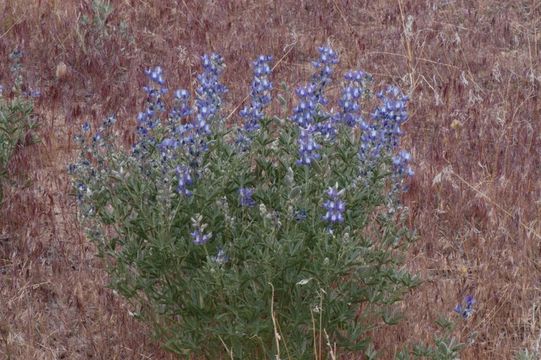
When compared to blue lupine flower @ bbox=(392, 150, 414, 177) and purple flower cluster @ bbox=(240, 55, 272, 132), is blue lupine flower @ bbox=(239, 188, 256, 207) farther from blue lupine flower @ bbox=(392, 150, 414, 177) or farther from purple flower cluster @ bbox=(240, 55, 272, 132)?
blue lupine flower @ bbox=(392, 150, 414, 177)

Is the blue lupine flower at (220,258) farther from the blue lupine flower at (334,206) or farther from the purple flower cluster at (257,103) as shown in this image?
the purple flower cluster at (257,103)

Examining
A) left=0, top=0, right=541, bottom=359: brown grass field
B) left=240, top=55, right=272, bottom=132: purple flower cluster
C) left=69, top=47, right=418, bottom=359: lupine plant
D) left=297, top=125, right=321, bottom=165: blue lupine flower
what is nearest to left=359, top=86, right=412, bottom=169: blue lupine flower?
left=69, top=47, right=418, bottom=359: lupine plant

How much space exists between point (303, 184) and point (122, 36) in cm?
438

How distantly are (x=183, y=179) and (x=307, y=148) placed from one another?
50cm

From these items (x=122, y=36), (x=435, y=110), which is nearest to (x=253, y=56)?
(x=122, y=36)

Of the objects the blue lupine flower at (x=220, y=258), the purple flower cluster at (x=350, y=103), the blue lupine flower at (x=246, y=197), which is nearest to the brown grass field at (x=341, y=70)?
the blue lupine flower at (x=220, y=258)

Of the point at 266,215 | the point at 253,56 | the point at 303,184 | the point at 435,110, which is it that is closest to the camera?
the point at 266,215

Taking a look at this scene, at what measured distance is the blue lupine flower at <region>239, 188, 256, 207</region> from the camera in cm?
377

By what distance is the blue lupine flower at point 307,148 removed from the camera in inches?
142

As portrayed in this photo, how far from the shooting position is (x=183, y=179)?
3.67 meters

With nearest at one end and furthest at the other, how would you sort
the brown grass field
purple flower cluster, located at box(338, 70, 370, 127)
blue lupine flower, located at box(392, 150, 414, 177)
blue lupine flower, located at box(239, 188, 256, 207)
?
1. blue lupine flower, located at box(239, 188, 256, 207)
2. blue lupine flower, located at box(392, 150, 414, 177)
3. purple flower cluster, located at box(338, 70, 370, 127)
4. the brown grass field

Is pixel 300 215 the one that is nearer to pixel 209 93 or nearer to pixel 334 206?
pixel 334 206

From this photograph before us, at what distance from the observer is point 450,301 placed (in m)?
4.66

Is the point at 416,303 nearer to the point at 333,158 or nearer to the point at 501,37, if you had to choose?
the point at 333,158
